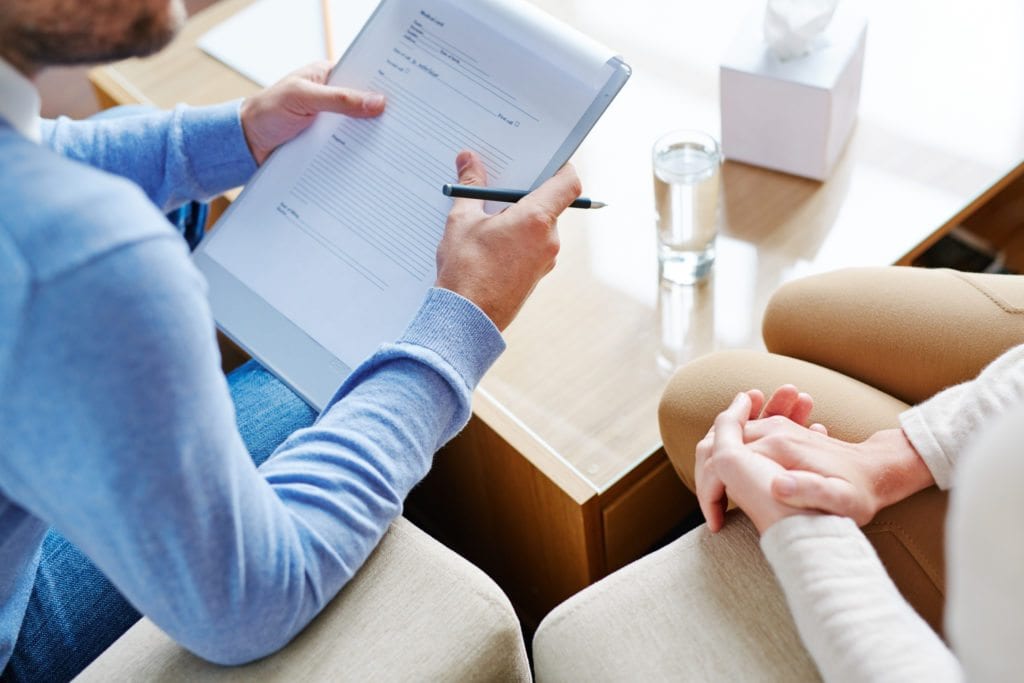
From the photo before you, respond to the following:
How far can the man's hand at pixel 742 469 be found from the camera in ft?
2.74

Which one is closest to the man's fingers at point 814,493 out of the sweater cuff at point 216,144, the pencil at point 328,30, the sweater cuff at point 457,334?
the sweater cuff at point 457,334

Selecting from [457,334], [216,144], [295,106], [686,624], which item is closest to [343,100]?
[295,106]

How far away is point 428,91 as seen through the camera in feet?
3.47

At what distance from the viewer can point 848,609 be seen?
2.44ft

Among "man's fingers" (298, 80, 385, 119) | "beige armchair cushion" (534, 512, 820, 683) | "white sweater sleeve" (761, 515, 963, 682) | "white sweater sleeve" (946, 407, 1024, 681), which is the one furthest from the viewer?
"man's fingers" (298, 80, 385, 119)

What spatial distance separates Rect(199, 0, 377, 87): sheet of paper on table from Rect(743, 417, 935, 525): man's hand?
2.97ft

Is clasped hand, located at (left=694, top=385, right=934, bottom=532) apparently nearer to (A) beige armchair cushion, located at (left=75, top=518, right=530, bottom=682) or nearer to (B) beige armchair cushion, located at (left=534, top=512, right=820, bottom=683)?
(B) beige armchair cushion, located at (left=534, top=512, right=820, bottom=683)

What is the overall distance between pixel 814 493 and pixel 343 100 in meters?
0.58

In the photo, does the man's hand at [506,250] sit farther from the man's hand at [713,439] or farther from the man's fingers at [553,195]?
the man's hand at [713,439]

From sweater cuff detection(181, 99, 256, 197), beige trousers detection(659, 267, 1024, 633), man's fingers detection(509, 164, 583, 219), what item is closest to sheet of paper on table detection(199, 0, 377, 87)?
sweater cuff detection(181, 99, 256, 197)

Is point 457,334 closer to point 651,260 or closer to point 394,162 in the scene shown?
point 394,162

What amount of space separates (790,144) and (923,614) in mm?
612

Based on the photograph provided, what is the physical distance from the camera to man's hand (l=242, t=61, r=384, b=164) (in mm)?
1078

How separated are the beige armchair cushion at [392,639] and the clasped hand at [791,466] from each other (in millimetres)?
200
